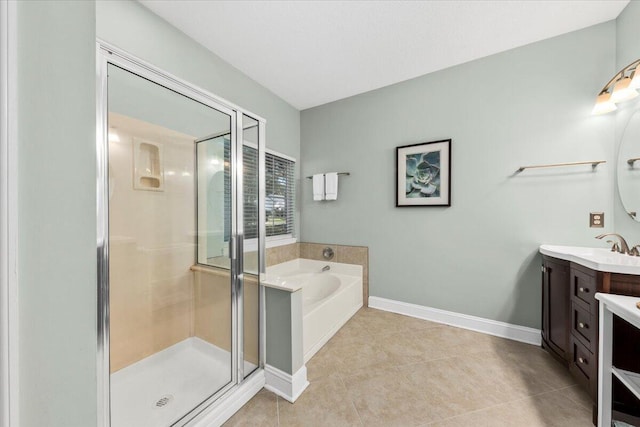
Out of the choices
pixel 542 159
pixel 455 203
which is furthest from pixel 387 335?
pixel 542 159

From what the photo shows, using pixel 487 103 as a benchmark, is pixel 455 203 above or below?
below

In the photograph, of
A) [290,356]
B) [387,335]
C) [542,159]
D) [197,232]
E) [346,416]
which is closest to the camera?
[346,416]

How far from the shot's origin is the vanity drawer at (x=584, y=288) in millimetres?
1378

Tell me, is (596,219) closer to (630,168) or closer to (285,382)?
(630,168)

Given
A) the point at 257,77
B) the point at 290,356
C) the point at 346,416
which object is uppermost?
the point at 257,77

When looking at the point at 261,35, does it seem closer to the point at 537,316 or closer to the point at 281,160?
the point at 281,160

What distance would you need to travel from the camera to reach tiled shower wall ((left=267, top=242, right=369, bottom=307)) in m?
2.88

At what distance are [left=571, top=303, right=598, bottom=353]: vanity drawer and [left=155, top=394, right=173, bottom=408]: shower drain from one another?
103 inches

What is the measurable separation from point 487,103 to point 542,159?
0.72 metres

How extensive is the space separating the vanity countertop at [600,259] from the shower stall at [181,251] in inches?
82.4

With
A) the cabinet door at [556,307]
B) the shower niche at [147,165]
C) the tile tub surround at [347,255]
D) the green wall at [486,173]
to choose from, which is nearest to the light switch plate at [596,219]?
the green wall at [486,173]

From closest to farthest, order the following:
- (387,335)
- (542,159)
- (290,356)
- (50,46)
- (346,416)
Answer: (50,46)
(346,416)
(290,356)
(542,159)
(387,335)

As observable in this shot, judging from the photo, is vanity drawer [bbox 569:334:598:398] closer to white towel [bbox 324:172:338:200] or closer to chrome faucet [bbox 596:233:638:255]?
chrome faucet [bbox 596:233:638:255]

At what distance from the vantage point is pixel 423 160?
8.34ft
